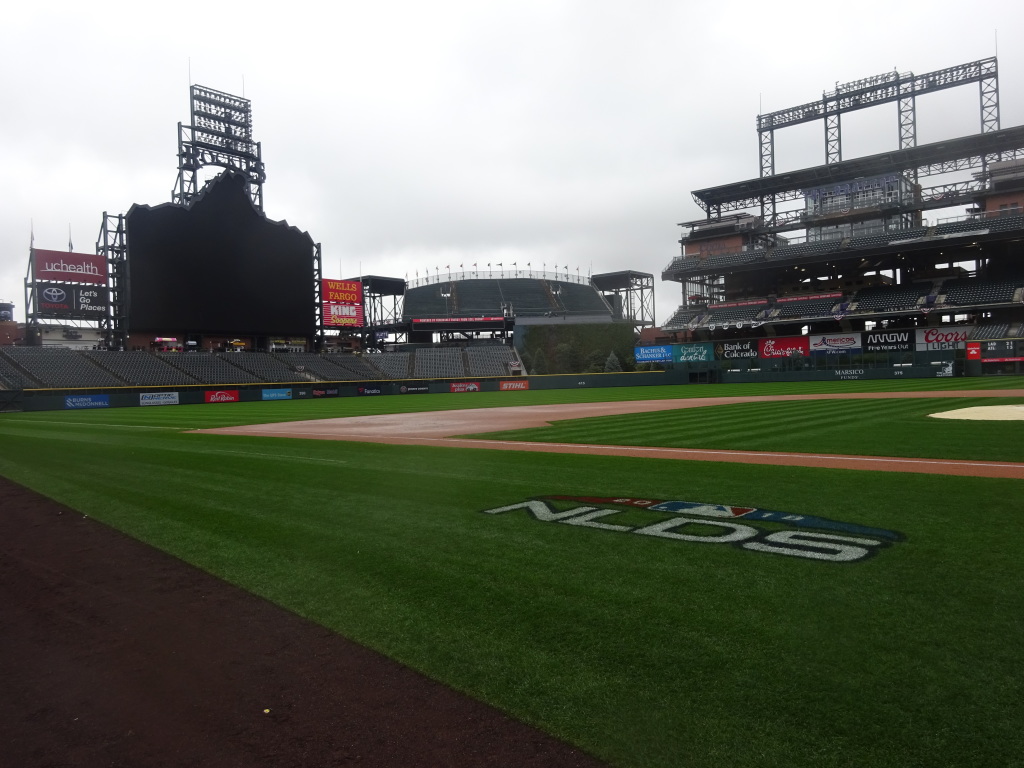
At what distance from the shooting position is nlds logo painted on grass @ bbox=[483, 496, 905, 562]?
505cm

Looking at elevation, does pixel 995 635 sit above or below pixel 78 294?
below

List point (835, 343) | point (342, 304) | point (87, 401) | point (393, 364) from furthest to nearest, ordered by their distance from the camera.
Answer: point (342, 304) < point (393, 364) < point (835, 343) < point (87, 401)

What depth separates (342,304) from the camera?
208 ft

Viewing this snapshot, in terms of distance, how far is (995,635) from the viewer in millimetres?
3389

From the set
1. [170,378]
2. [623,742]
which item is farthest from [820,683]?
[170,378]

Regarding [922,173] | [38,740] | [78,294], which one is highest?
[922,173]

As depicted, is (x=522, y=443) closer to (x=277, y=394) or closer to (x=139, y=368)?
(x=277, y=394)

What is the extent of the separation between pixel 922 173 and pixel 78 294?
71.4 metres

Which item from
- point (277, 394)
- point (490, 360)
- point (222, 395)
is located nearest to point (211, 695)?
point (222, 395)

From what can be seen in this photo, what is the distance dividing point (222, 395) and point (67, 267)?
25344 millimetres

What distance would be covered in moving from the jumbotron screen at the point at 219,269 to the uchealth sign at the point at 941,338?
44904mm

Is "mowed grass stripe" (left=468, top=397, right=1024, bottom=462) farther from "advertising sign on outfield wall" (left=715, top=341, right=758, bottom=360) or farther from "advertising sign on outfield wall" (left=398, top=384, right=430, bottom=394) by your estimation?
"advertising sign on outfield wall" (left=398, top=384, right=430, bottom=394)

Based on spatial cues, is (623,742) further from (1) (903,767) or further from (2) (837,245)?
(2) (837,245)

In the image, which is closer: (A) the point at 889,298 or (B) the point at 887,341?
(B) the point at 887,341
